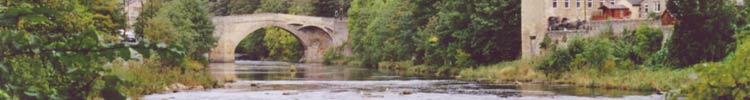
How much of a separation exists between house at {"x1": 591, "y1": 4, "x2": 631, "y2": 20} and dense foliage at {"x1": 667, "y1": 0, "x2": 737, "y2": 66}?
18.3 metres

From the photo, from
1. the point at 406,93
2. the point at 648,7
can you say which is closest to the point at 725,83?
the point at 406,93

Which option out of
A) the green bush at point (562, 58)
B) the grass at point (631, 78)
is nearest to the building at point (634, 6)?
the green bush at point (562, 58)

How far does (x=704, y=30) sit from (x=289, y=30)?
162 ft

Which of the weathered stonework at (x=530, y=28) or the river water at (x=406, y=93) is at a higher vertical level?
the weathered stonework at (x=530, y=28)

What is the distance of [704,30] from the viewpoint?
38969mm

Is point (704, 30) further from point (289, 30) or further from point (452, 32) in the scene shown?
point (289, 30)

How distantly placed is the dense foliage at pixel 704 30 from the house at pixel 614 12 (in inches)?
722

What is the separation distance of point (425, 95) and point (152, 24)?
22.2 metres

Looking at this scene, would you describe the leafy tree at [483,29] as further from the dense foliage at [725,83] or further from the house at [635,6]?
the dense foliage at [725,83]

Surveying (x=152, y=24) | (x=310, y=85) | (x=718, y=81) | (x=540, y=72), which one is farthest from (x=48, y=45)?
(x=152, y=24)

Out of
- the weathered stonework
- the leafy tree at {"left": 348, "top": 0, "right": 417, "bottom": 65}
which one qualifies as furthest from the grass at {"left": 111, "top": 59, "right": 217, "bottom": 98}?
the leafy tree at {"left": 348, "top": 0, "right": 417, "bottom": 65}

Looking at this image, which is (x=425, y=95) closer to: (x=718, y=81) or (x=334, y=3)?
(x=718, y=81)

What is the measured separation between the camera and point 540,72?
43625 millimetres

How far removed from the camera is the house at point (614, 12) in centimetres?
5843
